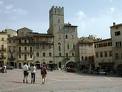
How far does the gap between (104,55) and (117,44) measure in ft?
25.3

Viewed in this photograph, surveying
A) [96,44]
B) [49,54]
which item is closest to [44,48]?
[49,54]

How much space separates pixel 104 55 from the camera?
8231 centimetres

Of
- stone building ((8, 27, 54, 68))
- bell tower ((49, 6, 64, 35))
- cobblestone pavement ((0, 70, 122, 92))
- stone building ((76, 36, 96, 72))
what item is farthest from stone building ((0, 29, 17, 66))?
cobblestone pavement ((0, 70, 122, 92))

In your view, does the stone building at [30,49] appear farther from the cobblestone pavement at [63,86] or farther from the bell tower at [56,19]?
the cobblestone pavement at [63,86]

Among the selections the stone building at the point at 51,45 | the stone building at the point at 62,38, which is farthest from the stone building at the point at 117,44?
the stone building at the point at 51,45

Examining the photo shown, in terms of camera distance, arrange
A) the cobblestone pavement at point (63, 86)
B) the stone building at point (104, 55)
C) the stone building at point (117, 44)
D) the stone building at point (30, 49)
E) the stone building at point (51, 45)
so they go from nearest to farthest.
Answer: the cobblestone pavement at point (63, 86) → the stone building at point (117, 44) → the stone building at point (104, 55) → the stone building at point (30, 49) → the stone building at point (51, 45)

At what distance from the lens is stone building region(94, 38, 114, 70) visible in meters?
79.6

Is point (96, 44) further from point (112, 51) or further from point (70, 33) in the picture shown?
point (70, 33)

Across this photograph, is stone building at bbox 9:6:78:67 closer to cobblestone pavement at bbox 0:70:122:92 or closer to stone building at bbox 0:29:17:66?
stone building at bbox 0:29:17:66

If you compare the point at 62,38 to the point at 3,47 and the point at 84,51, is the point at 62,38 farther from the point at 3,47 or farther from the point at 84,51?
the point at 3,47

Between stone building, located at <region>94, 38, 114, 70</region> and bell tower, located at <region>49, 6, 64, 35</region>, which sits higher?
bell tower, located at <region>49, 6, 64, 35</region>

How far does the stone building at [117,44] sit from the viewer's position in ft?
244

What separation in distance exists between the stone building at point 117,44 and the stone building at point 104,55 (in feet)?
6.17

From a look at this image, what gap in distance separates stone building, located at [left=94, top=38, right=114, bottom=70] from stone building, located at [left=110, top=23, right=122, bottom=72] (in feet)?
6.17
